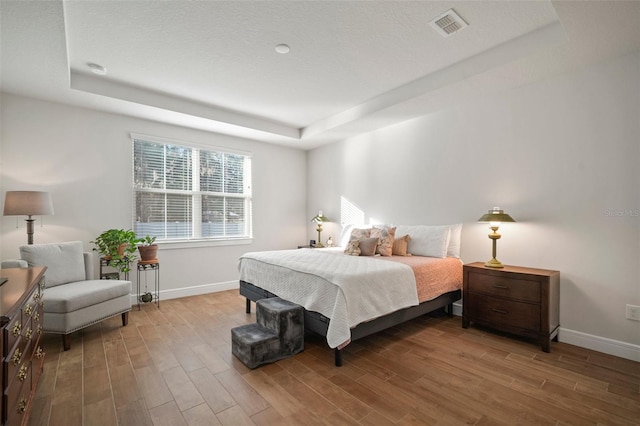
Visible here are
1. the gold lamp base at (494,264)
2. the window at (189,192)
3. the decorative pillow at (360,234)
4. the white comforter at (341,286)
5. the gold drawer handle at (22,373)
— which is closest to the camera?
the gold drawer handle at (22,373)

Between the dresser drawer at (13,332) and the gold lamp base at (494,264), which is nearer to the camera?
the dresser drawer at (13,332)

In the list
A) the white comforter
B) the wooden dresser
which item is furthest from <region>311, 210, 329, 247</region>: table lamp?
the wooden dresser

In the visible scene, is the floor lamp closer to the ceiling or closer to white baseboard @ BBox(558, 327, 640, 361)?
the ceiling

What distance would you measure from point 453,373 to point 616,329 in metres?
1.60

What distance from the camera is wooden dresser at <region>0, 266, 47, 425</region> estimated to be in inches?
49.1

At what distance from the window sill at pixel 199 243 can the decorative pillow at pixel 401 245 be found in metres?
2.62

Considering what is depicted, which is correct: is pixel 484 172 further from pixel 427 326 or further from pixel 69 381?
pixel 69 381

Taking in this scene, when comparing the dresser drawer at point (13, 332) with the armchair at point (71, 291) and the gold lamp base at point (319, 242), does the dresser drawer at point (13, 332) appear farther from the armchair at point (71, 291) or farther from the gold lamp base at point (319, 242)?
the gold lamp base at point (319, 242)

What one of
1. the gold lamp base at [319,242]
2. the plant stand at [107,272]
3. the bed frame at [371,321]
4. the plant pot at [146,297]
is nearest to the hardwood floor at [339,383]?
the bed frame at [371,321]

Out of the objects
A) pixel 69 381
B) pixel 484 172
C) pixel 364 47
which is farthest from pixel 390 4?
pixel 69 381

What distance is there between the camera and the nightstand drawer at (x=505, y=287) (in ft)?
8.86

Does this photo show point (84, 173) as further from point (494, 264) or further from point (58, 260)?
point (494, 264)

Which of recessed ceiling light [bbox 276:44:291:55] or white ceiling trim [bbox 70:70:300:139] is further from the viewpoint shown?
white ceiling trim [bbox 70:70:300:139]

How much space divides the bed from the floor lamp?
6.89 feet
